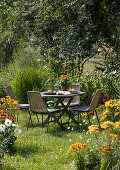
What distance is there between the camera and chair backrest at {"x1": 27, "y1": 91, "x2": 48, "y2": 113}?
6.27 m

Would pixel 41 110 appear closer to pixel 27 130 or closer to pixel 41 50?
pixel 27 130

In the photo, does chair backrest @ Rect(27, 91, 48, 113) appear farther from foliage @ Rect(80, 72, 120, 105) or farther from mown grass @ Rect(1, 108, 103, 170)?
foliage @ Rect(80, 72, 120, 105)

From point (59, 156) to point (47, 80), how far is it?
472 centimetres

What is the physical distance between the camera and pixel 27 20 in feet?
44.5

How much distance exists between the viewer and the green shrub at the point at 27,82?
9.20 meters

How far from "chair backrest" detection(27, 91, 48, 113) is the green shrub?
2.62 meters

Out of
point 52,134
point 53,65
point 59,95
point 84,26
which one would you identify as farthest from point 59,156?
point 84,26

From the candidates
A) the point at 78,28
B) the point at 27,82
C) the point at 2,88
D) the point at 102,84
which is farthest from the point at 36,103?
the point at 78,28

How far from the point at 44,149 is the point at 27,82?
14.6 ft

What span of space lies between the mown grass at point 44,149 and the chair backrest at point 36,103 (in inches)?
20.6

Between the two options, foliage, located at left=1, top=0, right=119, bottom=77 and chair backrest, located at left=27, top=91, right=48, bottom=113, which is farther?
foliage, located at left=1, top=0, right=119, bottom=77

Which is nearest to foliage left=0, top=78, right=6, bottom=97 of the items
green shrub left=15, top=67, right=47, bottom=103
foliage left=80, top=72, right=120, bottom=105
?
green shrub left=15, top=67, right=47, bottom=103

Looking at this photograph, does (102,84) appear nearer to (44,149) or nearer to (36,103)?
(36,103)

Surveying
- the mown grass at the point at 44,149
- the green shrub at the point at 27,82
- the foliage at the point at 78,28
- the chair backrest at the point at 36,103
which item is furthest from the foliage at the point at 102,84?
the chair backrest at the point at 36,103
